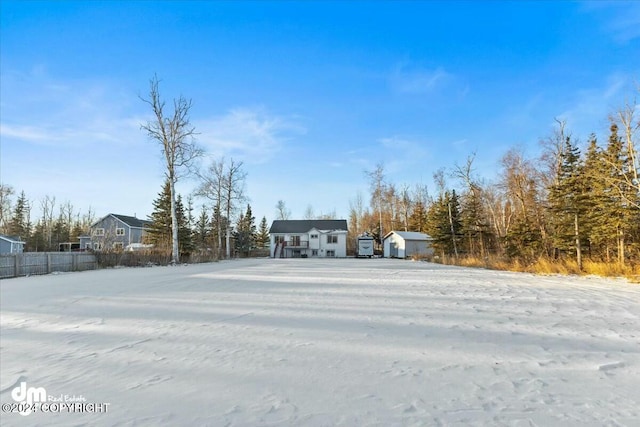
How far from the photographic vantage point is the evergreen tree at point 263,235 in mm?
58750

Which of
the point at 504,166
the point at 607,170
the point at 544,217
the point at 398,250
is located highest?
the point at 504,166

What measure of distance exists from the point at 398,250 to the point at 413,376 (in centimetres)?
3875

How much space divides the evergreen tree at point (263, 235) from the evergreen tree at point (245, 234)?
4145 millimetres

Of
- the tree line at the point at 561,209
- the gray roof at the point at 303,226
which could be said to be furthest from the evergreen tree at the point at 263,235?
the tree line at the point at 561,209

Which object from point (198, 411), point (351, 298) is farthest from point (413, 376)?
point (351, 298)

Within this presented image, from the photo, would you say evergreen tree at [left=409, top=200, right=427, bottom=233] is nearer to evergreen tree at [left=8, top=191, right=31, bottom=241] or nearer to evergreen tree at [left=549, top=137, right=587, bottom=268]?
evergreen tree at [left=549, top=137, right=587, bottom=268]

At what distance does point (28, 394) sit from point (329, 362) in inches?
116

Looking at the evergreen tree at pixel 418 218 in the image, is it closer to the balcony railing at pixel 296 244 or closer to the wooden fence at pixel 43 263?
the balcony railing at pixel 296 244

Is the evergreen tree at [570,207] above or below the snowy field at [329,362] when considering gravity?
above

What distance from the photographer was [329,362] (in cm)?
396

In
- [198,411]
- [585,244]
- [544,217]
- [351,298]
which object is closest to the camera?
[198,411]

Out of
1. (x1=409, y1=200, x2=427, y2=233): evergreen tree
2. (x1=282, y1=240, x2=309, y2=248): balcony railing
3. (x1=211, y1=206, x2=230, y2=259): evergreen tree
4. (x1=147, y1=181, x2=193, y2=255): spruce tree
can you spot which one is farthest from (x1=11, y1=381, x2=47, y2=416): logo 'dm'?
(x1=409, y1=200, x2=427, y2=233): evergreen tree

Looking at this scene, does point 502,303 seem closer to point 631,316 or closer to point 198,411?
point 631,316

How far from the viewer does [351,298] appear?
8664mm
